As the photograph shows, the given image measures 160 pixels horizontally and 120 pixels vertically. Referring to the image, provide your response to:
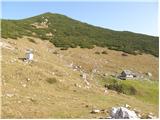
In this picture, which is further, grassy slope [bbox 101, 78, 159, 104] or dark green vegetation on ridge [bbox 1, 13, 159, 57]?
dark green vegetation on ridge [bbox 1, 13, 159, 57]

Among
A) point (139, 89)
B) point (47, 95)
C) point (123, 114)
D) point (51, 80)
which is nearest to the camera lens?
point (123, 114)

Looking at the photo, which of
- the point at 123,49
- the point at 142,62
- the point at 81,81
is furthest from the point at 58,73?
the point at 123,49

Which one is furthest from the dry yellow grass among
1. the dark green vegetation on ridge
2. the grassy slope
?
the dark green vegetation on ridge

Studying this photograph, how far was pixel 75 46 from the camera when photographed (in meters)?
50.3

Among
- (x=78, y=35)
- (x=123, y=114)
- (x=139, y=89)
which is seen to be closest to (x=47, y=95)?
(x=123, y=114)

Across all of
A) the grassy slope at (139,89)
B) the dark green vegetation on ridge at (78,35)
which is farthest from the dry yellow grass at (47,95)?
the dark green vegetation on ridge at (78,35)

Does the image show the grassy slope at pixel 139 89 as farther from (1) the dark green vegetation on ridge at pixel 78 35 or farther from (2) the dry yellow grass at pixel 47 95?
(1) the dark green vegetation on ridge at pixel 78 35

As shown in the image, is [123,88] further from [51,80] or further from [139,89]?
[51,80]

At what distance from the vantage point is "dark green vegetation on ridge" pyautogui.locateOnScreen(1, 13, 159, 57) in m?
53.4

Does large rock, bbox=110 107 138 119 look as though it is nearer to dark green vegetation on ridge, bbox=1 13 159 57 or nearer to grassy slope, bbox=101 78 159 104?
grassy slope, bbox=101 78 159 104

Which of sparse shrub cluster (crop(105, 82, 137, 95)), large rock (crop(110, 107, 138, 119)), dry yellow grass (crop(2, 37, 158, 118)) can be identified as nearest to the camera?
large rock (crop(110, 107, 138, 119))

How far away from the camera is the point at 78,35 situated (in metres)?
64.1

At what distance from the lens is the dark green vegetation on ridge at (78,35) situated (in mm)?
53406

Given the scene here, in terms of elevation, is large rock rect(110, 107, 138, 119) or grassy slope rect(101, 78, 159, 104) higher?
large rock rect(110, 107, 138, 119)
